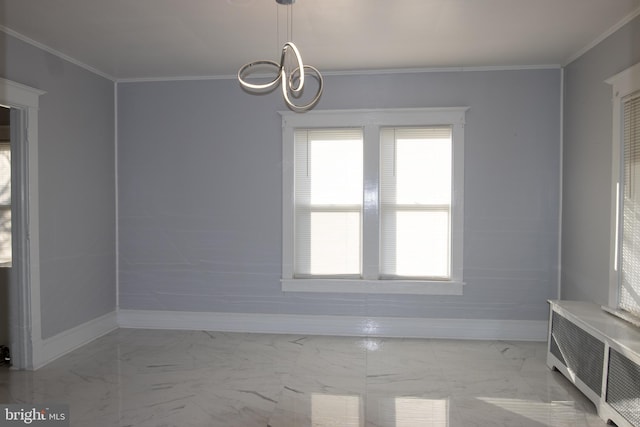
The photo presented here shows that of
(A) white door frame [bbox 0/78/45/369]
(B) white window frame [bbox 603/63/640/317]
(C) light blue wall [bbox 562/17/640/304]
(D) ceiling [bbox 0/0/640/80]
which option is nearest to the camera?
(D) ceiling [bbox 0/0/640/80]

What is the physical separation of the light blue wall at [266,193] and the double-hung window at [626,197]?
91cm

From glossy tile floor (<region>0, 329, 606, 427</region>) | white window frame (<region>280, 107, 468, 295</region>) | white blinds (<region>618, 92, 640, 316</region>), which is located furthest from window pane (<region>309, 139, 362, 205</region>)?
white blinds (<region>618, 92, 640, 316</region>)

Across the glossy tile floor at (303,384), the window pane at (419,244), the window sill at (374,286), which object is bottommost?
the glossy tile floor at (303,384)

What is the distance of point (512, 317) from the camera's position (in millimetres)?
4090

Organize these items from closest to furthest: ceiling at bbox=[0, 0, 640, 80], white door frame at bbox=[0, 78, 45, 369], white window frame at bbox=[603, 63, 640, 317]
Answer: ceiling at bbox=[0, 0, 640, 80] → white window frame at bbox=[603, 63, 640, 317] → white door frame at bbox=[0, 78, 45, 369]

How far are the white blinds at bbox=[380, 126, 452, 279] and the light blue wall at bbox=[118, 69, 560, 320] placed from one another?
0.72 ft

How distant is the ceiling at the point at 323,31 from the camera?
2826 mm

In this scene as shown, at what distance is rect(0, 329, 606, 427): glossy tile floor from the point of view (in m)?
2.70

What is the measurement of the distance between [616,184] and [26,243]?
435 centimetres

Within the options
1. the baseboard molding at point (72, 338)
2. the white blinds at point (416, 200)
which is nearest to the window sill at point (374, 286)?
the white blinds at point (416, 200)

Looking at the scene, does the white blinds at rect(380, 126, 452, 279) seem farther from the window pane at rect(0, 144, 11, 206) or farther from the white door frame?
the window pane at rect(0, 144, 11, 206)

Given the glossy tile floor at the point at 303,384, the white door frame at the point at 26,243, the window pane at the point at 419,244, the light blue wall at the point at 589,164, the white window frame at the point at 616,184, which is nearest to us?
the glossy tile floor at the point at 303,384

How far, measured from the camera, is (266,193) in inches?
168

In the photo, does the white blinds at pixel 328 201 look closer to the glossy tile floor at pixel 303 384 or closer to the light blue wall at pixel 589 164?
the glossy tile floor at pixel 303 384
